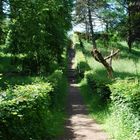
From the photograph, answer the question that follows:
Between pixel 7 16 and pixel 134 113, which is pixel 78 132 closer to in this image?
pixel 134 113

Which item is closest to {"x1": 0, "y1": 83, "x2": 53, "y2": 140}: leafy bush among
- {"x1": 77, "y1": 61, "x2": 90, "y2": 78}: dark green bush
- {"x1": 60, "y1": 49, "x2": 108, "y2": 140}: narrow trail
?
{"x1": 60, "y1": 49, "x2": 108, "y2": 140}: narrow trail

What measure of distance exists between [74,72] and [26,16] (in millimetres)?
14184

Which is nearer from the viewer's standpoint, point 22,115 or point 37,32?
point 22,115

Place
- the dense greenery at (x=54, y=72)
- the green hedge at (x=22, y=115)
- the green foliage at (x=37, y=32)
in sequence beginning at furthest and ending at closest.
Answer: the green foliage at (x=37, y=32)
the dense greenery at (x=54, y=72)
the green hedge at (x=22, y=115)

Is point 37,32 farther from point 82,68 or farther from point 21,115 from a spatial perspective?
point 21,115

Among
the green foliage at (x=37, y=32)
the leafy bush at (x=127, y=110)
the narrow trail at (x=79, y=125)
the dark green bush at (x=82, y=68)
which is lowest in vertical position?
the narrow trail at (x=79, y=125)

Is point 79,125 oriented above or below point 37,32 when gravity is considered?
below

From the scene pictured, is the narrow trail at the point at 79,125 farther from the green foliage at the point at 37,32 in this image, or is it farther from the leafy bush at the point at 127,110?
the green foliage at the point at 37,32

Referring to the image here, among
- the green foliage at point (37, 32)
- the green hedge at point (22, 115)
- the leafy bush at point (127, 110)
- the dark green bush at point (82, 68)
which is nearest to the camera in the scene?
the green hedge at point (22, 115)

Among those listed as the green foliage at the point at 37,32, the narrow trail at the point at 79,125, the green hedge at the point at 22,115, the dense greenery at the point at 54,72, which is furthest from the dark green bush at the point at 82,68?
the green hedge at the point at 22,115

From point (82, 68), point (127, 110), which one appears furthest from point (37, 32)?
point (127, 110)

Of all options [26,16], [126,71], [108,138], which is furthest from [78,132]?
[126,71]

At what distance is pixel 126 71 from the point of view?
39.4 metres

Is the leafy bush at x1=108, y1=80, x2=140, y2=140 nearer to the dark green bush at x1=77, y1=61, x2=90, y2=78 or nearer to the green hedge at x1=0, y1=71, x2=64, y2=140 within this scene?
the green hedge at x1=0, y1=71, x2=64, y2=140
